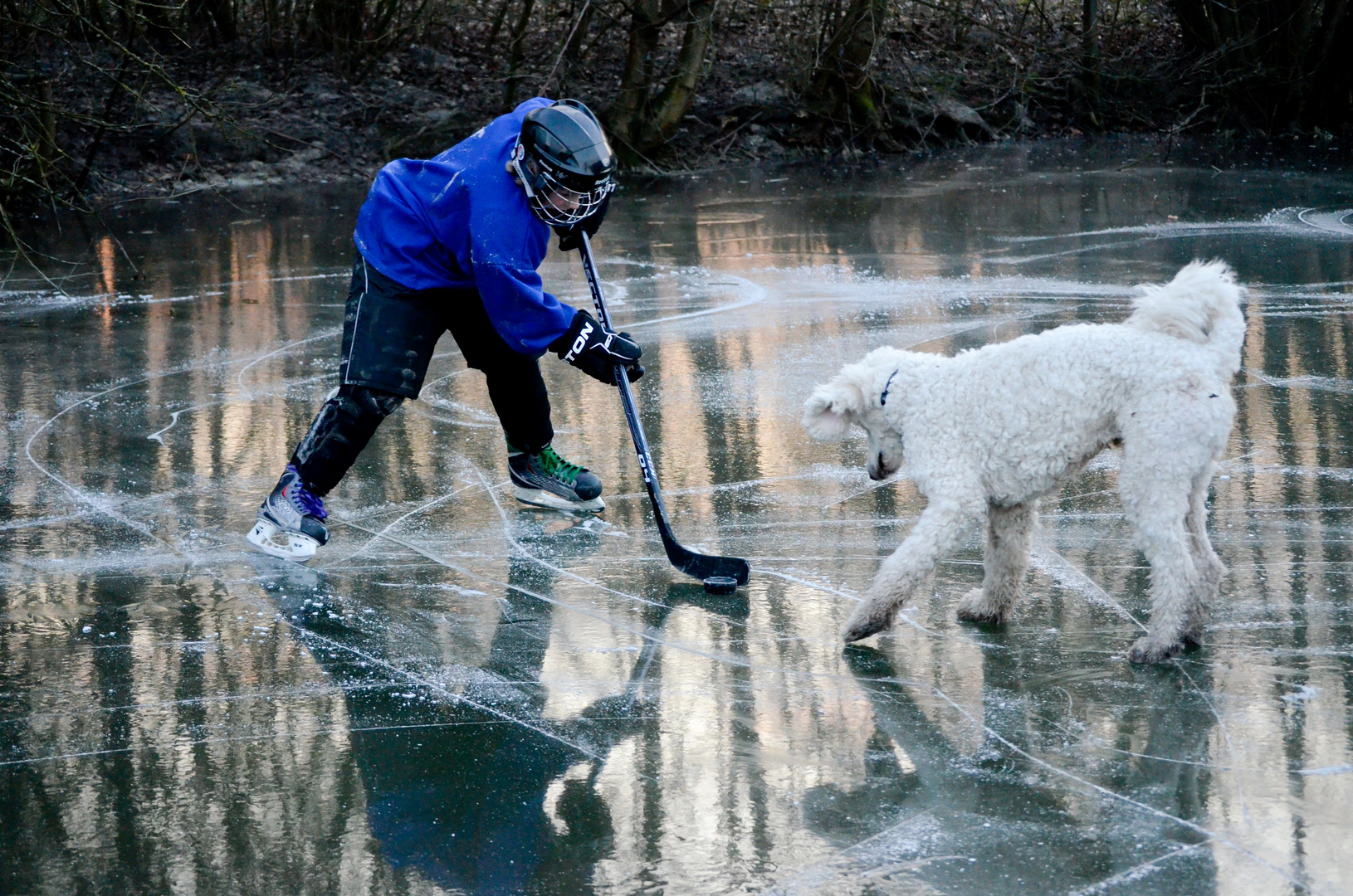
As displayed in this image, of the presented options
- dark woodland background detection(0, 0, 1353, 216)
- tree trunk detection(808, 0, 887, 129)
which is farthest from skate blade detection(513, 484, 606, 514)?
tree trunk detection(808, 0, 887, 129)

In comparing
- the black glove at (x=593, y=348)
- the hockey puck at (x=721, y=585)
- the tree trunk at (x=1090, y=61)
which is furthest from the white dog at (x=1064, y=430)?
the tree trunk at (x=1090, y=61)

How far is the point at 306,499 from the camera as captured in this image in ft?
18.5

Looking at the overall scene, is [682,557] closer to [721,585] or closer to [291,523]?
[721,585]

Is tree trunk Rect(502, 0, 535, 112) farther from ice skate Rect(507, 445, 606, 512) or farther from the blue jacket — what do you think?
the blue jacket

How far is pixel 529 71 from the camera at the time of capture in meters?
19.4

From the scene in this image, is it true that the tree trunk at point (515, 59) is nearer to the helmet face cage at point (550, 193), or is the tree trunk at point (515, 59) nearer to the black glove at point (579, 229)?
the black glove at point (579, 229)

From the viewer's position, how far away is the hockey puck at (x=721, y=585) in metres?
5.12

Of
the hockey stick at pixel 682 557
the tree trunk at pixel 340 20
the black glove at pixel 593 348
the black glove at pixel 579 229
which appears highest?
the tree trunk at pixel 340 20

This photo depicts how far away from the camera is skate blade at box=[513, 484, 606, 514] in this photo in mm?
6176

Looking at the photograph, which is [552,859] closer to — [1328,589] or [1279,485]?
[1328,589]

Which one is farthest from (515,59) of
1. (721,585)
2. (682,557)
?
(721,585)

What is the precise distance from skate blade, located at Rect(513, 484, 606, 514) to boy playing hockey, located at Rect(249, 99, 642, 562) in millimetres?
794

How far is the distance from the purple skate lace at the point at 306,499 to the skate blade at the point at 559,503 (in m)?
0.97

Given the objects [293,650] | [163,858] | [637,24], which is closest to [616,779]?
[163,858]
